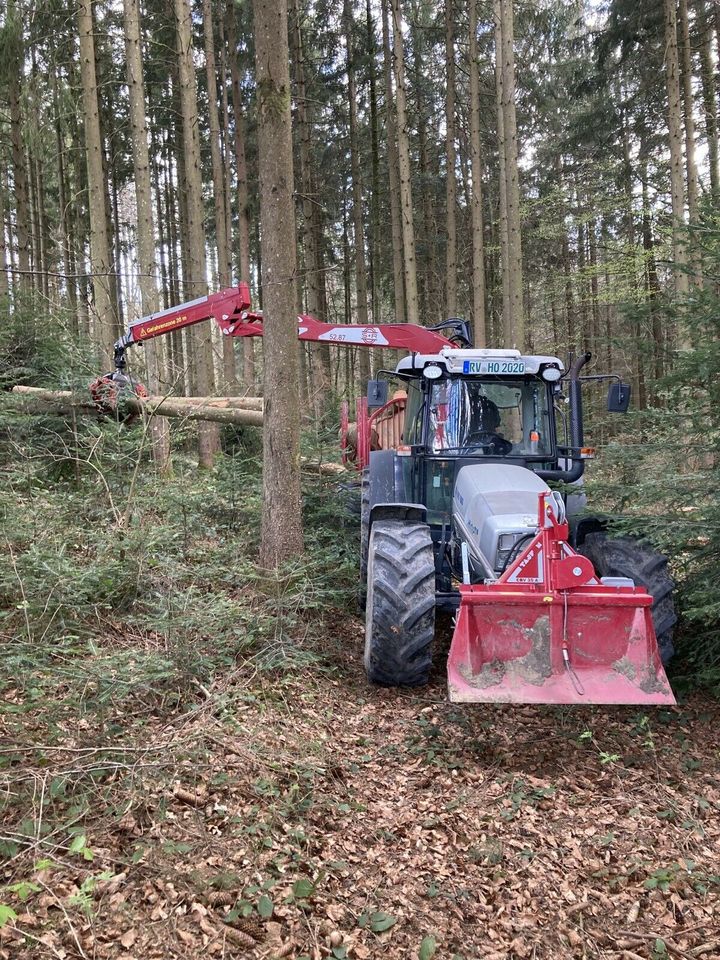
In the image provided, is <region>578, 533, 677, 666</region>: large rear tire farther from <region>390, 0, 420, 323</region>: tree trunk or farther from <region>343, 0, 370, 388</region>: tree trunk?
<region>343, 0, 370, 388</region>: tree trunk

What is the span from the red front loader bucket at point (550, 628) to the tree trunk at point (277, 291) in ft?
7.89

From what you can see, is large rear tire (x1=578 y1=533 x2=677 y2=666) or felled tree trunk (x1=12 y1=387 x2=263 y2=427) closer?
large rear tire (x1=578 y1=533 x2=677 y2=666)

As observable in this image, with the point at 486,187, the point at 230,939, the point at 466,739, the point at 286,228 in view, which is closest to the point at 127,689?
the point at 230,939

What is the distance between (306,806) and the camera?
3434mm

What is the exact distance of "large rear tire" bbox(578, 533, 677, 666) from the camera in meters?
4.71

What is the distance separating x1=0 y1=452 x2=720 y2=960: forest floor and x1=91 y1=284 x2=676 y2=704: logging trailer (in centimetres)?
49

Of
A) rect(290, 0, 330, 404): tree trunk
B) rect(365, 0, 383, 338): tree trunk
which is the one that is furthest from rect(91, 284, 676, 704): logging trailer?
rect(365, 0, 383, 338): tree trunk

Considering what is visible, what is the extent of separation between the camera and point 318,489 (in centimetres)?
828

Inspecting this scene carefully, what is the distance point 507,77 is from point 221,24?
8.21 meters

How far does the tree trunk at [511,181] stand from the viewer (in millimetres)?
12375

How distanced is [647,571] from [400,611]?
1842mm

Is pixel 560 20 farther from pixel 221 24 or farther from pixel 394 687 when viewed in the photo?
pixel 394 687

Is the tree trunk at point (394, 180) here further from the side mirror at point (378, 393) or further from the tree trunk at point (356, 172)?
the side mirror at point (378, 393)

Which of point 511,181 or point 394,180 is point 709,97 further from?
point 394,180
